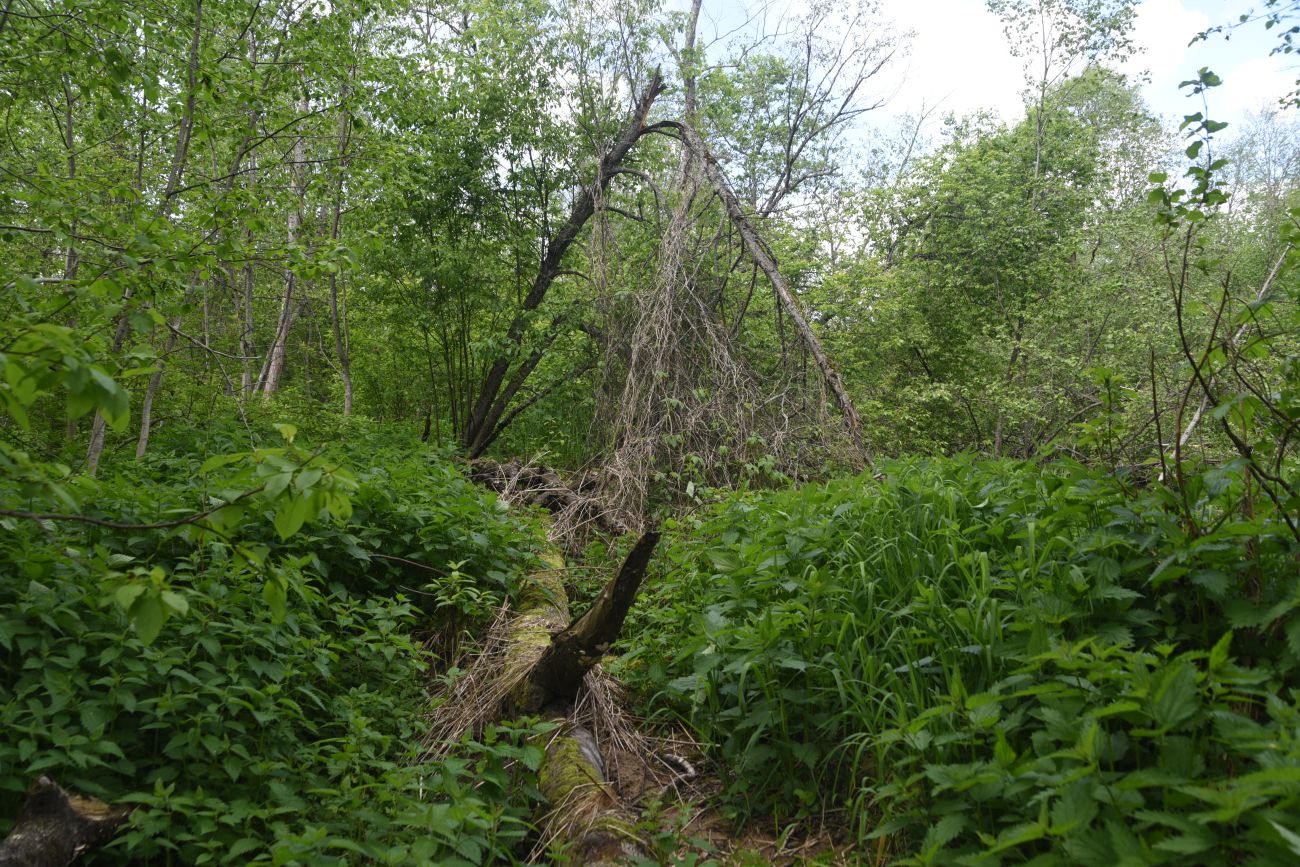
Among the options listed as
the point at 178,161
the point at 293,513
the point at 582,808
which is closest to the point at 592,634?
the point at 582,808

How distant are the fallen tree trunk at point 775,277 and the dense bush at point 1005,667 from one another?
179 cm

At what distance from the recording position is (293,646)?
299 centimetres

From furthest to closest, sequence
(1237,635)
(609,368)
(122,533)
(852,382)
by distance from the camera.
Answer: (852,382)
(609,368)
(122,533)
(1237,635)

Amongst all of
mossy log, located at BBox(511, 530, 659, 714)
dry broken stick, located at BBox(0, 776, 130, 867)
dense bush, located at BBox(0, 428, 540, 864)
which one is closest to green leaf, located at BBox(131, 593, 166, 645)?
dense bush, located at BBox(0, 428, 540, 864)

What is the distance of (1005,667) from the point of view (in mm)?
2564

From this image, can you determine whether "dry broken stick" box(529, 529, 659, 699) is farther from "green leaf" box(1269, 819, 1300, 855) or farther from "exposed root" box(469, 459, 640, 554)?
"exposed root" box(469, 459, 640, 554)

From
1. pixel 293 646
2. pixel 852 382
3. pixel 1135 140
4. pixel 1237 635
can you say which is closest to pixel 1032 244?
pixel 852 382

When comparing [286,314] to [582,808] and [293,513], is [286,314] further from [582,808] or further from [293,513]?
[293,513]

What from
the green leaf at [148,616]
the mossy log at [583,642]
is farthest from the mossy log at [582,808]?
the green leaf at [148,616]

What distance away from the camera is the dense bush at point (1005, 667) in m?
1.75

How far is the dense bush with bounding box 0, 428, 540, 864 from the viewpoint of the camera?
2092 millimetres

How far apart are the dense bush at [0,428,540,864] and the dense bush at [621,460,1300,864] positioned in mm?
996

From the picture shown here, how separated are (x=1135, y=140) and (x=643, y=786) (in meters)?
34.1

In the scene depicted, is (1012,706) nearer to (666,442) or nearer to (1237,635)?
(1237,635)
